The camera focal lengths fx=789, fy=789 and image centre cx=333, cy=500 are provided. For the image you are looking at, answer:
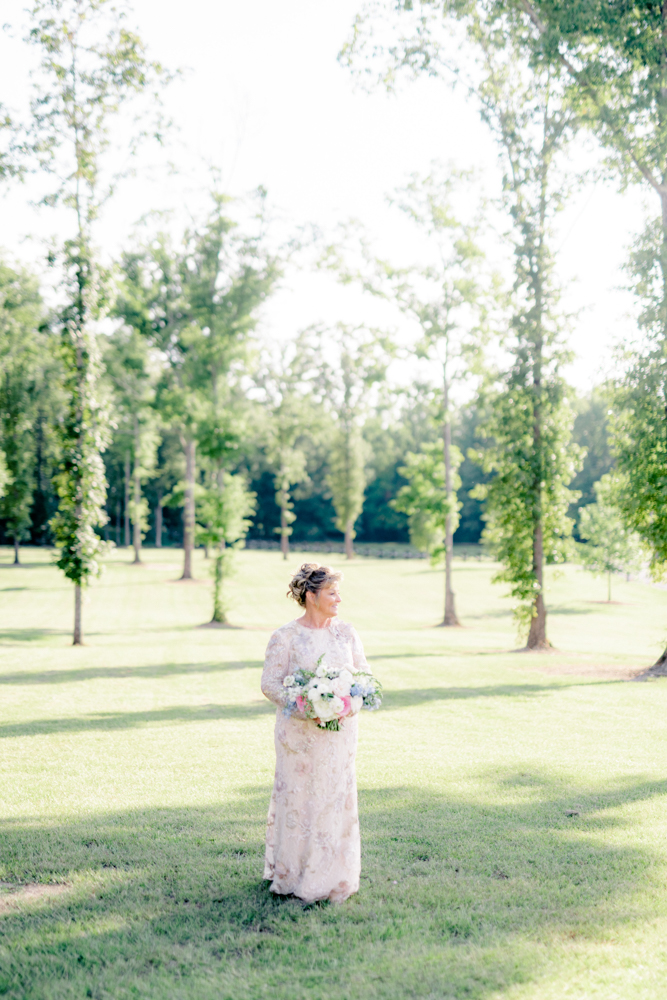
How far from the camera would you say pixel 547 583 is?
21.0 m

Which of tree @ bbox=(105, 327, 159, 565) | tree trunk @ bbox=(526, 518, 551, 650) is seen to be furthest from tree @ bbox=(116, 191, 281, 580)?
tree trunk @ bbox=(526, 518, 551, 650)

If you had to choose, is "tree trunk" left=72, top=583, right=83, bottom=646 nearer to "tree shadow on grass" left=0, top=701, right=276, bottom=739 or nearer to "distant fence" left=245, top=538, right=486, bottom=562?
"tree shadow on grass" left=0, top=701, right=276, bottom=739

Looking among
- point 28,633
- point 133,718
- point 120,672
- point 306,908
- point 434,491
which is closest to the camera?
point 306,908

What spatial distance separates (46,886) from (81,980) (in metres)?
1.34

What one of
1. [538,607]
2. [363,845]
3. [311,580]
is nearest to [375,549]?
[538,607]

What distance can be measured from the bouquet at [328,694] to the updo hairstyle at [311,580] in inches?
17.3

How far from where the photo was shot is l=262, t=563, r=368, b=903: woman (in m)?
5.02

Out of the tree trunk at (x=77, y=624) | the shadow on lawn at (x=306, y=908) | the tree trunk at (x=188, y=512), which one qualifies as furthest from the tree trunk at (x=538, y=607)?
the tree trunk at (x=188, y=512)

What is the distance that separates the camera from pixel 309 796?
199 inches

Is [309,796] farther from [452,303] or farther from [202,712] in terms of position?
[452,303]

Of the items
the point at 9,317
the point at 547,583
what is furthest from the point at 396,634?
the point at 9,317

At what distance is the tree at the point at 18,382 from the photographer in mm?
39281

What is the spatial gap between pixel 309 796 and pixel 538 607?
52.9 feet

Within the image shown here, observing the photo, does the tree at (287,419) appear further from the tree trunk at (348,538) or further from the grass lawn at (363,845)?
the grass lawn at (363,845)
